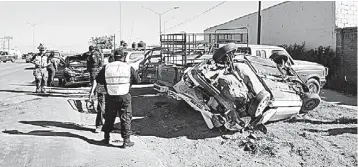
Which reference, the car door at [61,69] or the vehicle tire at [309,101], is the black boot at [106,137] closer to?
the vehicle tire at [309,101]

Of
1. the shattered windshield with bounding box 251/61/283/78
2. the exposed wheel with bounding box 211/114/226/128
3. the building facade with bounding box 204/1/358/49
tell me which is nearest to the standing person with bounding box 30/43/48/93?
the shattered windshield with bounding box 251/61/283/78

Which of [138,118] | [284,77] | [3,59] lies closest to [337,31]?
[284,77]

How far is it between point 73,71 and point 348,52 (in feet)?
38.9

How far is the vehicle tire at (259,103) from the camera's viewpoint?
24.6 feet

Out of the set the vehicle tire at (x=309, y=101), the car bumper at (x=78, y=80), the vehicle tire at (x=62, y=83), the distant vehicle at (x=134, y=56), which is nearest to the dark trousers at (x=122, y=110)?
the vehicle tire at (x=309, y=101)

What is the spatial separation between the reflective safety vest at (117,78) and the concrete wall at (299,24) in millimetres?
14629

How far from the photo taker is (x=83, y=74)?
16.6m

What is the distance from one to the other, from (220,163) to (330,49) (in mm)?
14355

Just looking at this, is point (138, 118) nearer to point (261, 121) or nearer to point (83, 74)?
point (261, 121)

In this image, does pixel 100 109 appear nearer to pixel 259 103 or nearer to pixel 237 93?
pixel 237 93

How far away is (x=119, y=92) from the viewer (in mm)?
→ 6637

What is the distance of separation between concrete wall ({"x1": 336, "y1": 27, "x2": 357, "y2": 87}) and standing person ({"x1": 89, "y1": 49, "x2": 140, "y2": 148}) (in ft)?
42.0

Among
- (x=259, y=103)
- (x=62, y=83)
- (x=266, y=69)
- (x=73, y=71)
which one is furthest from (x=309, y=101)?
(x=62, y=83)

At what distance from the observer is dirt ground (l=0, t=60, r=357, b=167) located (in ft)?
20.4
